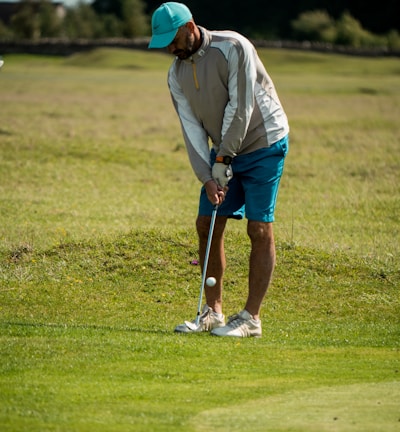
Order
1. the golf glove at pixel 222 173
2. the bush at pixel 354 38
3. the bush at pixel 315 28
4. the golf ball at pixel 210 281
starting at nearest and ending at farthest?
the golf glove at pixel 222 173 → the golf ball at pixel 210 281 → the bush at pixel 354 38 → the bush at pixel 315 28

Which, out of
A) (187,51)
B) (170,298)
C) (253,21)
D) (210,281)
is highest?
(187,51)

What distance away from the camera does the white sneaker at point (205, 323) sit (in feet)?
25.1

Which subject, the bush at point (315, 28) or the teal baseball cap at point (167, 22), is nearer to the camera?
the teal baseball cap at point (167, 22)

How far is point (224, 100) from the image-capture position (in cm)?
752

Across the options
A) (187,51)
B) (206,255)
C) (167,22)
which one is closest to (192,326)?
(206,255)

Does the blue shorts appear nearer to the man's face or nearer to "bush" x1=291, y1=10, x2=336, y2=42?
the man's face

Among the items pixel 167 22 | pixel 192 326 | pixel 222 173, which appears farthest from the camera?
pixel 192 326

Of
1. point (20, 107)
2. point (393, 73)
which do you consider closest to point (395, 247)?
point (20, 107)

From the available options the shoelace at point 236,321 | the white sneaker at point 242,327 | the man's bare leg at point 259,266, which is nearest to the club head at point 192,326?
the white sneaker at point 242,327

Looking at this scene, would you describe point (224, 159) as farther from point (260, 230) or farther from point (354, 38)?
point (354, 38)

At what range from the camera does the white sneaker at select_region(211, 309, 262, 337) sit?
7.56 meters

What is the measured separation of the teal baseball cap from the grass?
2.11 metres

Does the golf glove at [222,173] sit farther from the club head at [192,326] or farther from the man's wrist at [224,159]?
the club head at [192,326]

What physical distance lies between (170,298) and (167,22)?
286 cm
